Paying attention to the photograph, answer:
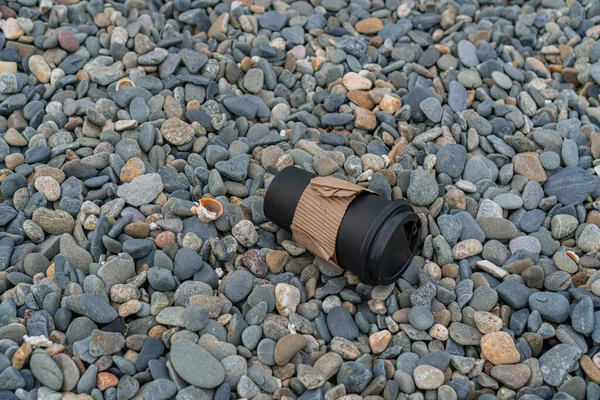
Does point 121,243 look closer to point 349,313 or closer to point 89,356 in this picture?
point 89,356

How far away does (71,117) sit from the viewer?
3361mm

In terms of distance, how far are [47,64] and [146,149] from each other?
3.27ft

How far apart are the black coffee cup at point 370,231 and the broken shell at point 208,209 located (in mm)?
275

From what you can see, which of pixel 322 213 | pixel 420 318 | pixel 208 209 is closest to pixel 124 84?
pixel 208 209

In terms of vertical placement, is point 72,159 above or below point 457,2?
below

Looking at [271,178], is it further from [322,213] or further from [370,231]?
[370,231]

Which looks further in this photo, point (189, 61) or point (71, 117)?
point (189, 61)

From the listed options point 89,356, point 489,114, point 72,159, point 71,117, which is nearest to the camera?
point 89,356

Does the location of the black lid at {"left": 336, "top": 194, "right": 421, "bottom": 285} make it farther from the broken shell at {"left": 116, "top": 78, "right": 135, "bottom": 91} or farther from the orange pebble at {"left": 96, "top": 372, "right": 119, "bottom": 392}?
the broken shell at {"left": 116, "top": 78, "right": 135, "bottom": 91}

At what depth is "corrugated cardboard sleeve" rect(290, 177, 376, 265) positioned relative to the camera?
2.61 metres

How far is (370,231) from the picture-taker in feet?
8.27

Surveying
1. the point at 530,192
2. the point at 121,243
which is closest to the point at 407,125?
the point at 530,192

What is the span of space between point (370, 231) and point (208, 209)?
0.87 metres

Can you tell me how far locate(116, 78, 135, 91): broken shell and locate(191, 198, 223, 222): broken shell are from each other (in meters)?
1.07
